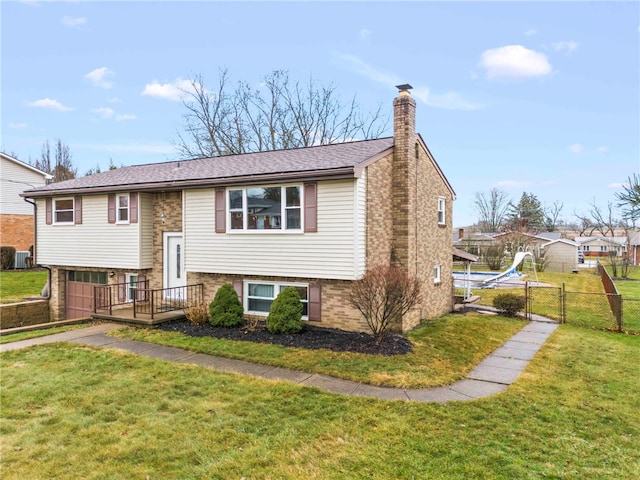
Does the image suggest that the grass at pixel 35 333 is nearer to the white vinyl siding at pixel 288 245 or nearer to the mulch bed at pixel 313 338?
the mulch bed at pixel 313 338

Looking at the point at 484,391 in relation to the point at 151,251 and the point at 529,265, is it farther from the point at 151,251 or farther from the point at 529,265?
the point at 529,265

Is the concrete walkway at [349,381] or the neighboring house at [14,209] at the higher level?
the neighboring house at [14,209]

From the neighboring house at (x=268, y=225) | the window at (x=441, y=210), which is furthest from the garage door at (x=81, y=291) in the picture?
the window at (x=441, y=210)

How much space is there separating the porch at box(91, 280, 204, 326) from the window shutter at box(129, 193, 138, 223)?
2.18 metres

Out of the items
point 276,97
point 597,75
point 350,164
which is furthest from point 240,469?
point 276,97

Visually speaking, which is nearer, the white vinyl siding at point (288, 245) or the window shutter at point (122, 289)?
the white vinyl siding at point (288, 245)

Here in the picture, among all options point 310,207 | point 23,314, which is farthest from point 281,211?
point 23,314

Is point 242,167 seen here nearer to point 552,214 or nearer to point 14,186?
point 14,186

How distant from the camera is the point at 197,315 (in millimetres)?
11453

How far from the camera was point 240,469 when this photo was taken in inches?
169

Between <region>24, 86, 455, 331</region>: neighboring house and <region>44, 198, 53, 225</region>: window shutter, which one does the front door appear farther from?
<region>44, 198, 53, 225</region>: window shutter

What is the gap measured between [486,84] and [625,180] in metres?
8.33

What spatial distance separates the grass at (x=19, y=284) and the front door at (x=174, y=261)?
23.9 ft

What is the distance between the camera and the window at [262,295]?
11.2 meters
